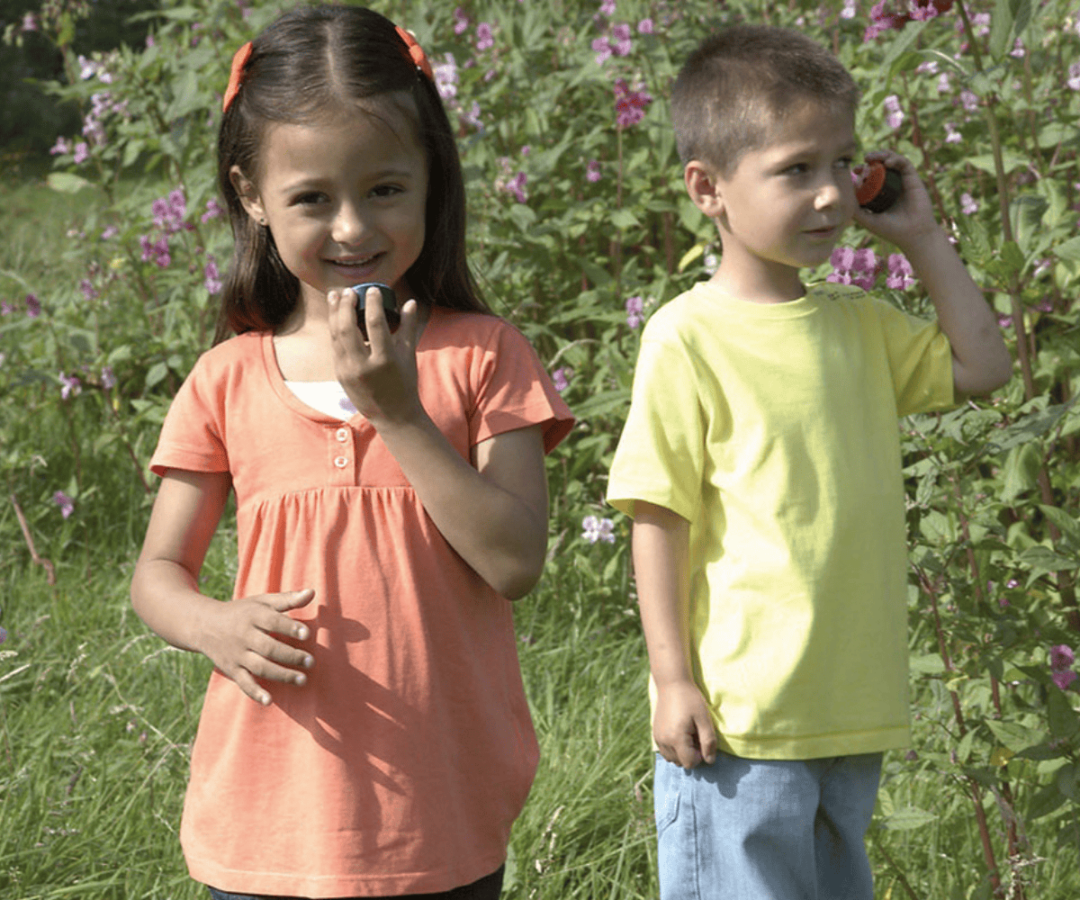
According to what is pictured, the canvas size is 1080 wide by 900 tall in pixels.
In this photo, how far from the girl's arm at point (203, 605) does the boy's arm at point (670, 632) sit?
0.40 metres

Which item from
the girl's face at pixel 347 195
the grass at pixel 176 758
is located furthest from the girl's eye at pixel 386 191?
the grass at pixel 176 758

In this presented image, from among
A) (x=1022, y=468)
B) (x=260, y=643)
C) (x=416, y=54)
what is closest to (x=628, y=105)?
(x=1022, y=468)

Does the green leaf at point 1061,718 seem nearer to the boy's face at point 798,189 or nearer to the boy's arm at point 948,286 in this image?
the boy's arm at point 948,286

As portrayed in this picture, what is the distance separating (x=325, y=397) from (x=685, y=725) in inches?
21.8

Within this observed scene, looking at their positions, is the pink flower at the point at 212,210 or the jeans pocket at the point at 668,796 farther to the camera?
the pink flower at the point at 212,210

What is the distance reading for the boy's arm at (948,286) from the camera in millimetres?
1722

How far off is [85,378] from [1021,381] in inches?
101

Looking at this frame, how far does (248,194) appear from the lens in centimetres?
174

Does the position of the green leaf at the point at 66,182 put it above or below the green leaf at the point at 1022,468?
above

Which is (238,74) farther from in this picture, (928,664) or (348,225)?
(928,664)

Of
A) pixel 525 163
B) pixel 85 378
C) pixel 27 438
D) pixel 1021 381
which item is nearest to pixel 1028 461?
pixel 1021 381

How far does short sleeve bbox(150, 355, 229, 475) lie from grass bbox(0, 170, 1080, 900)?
1.75 feet

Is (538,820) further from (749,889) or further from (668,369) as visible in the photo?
(668,369)

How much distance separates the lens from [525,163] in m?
3.62
